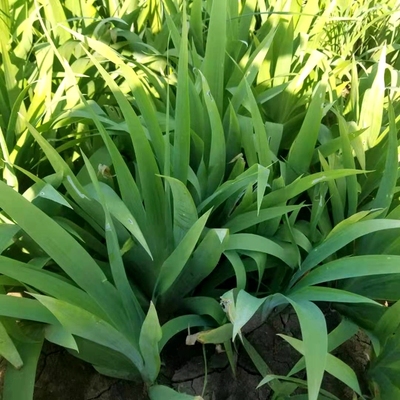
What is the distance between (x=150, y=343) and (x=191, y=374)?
0.19 m

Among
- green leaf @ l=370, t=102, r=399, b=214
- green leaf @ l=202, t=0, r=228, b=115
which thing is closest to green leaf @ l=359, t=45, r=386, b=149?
green leaf @ l=370, t=102, r=399, b=214

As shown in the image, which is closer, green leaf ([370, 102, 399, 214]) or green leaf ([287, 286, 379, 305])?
green leaf ([287, 286, 379, 305])

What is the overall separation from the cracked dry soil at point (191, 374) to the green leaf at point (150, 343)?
92 mm

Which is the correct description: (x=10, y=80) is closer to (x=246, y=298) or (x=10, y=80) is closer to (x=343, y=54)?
(x=246, y=298)

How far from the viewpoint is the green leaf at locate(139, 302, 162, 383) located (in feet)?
1.91

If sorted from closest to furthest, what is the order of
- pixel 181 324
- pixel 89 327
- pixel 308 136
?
pixel 89 327
pixel 181 324
pixel 308 136

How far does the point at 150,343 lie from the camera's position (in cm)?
62

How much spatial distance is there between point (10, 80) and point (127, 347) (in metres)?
0.57

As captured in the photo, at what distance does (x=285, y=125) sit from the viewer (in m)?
0.98

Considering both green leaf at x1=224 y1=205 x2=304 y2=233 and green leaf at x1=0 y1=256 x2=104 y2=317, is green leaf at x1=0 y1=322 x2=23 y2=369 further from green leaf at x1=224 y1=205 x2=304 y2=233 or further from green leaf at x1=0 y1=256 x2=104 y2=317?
green leaf at x1=224 y1=205 x2=304 y2=233

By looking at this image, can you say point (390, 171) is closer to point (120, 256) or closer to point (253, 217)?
point (253, 217)

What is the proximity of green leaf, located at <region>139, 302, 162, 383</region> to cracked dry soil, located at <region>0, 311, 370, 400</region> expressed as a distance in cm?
9

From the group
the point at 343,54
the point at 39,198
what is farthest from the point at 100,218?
the point at 343,54

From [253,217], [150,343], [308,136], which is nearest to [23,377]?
[150,343]
